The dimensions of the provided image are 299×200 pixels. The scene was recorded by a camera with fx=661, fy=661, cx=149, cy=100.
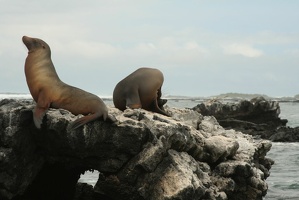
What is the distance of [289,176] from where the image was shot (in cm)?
1809

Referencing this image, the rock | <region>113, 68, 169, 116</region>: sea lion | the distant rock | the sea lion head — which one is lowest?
the rock

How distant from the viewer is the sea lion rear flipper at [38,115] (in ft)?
29.9

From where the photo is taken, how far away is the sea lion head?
10.8 m

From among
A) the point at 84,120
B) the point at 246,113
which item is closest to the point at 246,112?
the point at 246,113

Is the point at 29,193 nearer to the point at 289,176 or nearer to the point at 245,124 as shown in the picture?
the point at 289,176

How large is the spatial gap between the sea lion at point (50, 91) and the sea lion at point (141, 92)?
2.32 metres

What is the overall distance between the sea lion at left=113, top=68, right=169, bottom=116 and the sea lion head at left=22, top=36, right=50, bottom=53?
2259 mm

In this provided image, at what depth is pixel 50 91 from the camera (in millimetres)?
10070

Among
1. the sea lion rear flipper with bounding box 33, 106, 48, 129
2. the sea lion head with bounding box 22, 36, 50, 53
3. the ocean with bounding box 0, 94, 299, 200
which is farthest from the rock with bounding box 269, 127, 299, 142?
the sea lion rear flipper with bounding box 33, 106, 48, 129

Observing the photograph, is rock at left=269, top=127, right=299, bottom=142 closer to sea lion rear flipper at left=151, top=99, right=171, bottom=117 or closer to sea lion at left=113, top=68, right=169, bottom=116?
sea lion at left=113, top=68, right=169, bottom=116

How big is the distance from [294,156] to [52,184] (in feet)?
48.1

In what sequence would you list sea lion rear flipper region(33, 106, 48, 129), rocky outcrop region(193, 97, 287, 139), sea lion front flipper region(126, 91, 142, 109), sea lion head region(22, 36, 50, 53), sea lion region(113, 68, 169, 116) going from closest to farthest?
sea lion rear flipper region(33, 106, 48, 129) → sea lion head region(22, 36, 50, 53) → sea lion front flipper region(126, 91, 142, 109) → sea lion region(113, 68, 169, 116) → rocky outcrop region(193, 97, 287, 139)

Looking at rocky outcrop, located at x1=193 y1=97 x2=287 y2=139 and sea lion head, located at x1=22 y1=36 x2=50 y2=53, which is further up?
sea lion head, located at x1=22 y1=36 x2=50 y2=53

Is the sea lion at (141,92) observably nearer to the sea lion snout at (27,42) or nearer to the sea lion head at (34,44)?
the sea lion head at (34,44)
